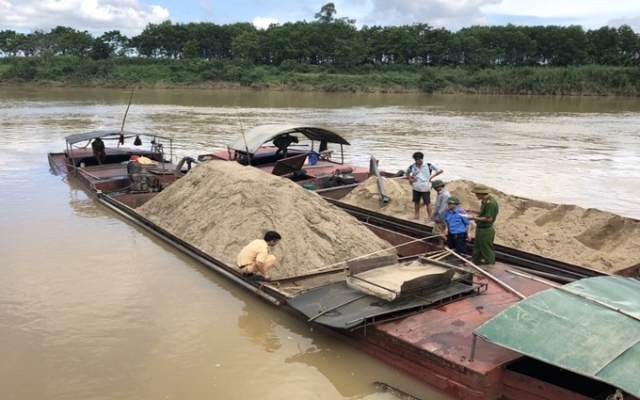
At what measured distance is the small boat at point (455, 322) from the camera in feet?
13.6

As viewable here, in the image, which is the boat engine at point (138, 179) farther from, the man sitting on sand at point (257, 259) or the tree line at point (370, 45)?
the tree line at point (370, 45)

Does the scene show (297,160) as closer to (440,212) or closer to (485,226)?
(440,212)

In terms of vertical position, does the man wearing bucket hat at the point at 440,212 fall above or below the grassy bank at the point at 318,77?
below

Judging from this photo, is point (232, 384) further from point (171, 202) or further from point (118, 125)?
point (118, 125)

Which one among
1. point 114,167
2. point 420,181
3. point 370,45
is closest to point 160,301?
point 420,181

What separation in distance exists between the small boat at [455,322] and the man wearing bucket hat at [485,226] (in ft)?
0.67

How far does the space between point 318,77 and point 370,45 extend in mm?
20348

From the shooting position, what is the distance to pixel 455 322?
532 cm

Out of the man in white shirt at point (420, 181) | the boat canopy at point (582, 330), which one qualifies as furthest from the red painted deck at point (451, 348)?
the man in white shirt at point (420, 181)

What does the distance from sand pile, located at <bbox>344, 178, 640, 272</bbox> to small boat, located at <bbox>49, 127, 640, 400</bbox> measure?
84 cm

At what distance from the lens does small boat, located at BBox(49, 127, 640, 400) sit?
13.6ft

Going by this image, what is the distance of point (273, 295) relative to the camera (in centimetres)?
632

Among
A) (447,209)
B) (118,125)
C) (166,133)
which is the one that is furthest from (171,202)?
(118,125)

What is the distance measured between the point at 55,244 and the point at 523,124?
2561cm
